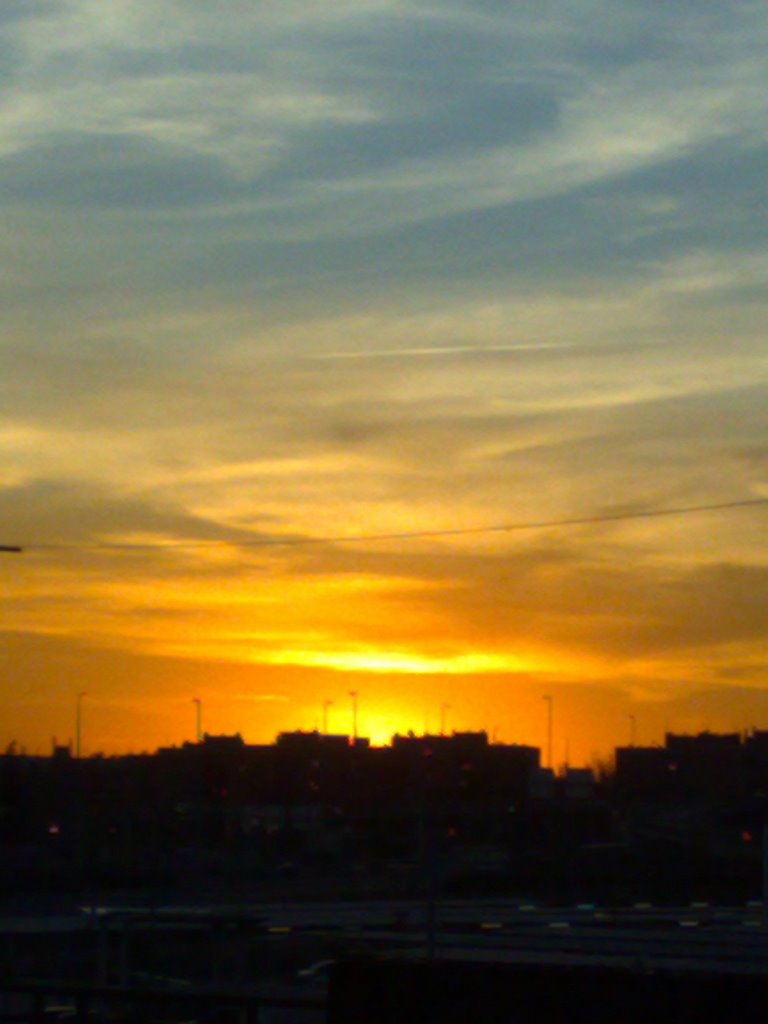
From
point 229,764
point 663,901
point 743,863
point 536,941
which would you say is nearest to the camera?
point 536,941

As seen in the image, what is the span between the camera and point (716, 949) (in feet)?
67.3

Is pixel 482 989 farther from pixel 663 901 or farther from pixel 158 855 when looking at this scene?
pixel 158 855

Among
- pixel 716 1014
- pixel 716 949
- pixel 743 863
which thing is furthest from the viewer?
pixel 743 863

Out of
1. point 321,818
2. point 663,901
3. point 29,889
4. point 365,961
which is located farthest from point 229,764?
point 365,961

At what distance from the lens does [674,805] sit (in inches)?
3725

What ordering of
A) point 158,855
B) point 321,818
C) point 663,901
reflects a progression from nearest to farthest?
1. point 663,901
2. point 158,855
3. point 321,818

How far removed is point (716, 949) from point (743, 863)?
46239mm

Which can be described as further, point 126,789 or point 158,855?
point 126,789

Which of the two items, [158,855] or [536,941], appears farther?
[158,855]

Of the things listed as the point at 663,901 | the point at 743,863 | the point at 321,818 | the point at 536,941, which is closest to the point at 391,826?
the point at 321,818

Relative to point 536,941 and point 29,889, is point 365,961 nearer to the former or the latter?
point 536,941

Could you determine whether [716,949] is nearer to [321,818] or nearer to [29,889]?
[29,889]

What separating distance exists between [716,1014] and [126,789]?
262 ft

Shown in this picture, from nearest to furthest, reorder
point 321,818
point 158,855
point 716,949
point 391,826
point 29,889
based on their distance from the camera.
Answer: point 716,949, point 29,889, point 158,855, point 391,826, point 321,818
